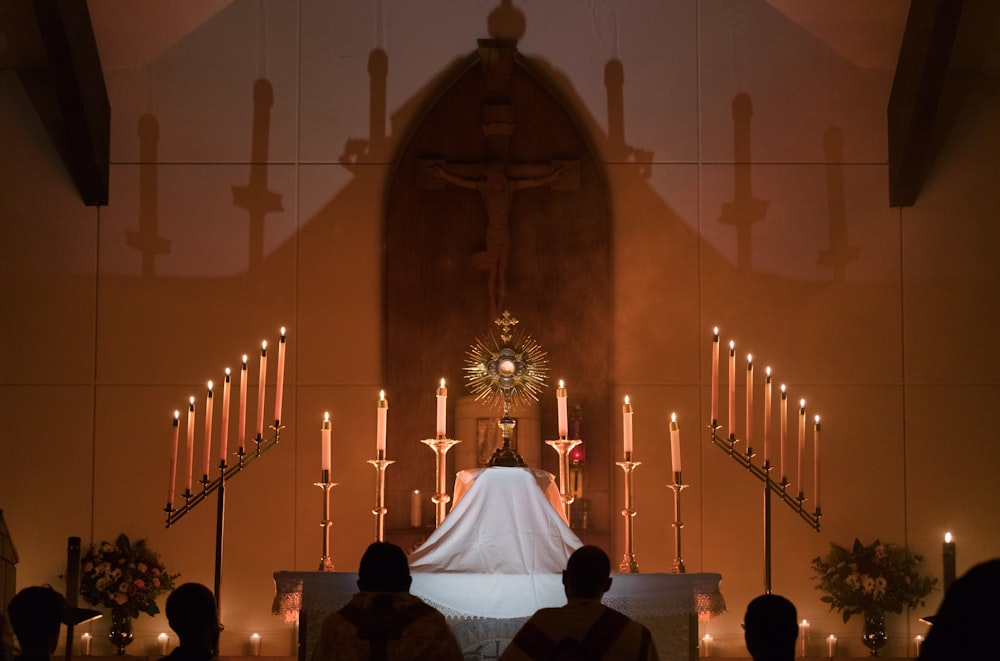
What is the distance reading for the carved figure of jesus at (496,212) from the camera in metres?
7.33

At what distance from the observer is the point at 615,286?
7461mm

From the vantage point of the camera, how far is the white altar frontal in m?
4.64

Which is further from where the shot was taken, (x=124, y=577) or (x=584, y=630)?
(x=124, y=577)

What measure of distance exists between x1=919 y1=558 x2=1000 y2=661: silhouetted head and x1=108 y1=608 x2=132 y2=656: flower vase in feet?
19.2

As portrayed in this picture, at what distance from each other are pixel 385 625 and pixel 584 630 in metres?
0.53

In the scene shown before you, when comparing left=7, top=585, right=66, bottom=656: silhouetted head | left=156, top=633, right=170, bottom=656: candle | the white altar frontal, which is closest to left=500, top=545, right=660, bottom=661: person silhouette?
the white altar frontal

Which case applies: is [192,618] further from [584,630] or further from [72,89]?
[72,89]

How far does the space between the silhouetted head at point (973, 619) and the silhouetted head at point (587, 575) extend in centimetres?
191

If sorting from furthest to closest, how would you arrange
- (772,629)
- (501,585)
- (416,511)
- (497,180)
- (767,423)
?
(497,180) < (416,511) < (767,423) < (501,585) < (772,629)

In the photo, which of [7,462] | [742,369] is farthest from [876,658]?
[7,462]

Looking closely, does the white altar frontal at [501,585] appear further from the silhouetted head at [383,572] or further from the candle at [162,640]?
the candle at [162,640]

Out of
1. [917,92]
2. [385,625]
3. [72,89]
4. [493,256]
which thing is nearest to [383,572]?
[385,625]

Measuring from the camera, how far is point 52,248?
24.2 ft

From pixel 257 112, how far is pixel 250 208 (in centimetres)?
55
